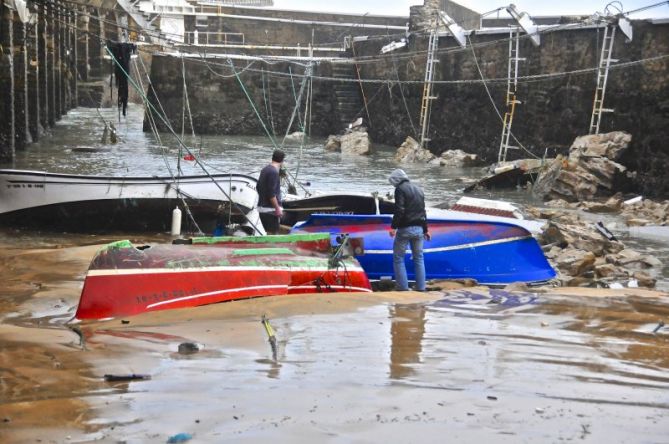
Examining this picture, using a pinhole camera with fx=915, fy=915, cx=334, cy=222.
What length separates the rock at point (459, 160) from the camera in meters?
29.2

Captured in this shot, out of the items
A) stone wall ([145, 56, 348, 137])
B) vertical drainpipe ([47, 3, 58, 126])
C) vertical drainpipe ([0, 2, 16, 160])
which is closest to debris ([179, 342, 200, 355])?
vertical drainpipe ([0, 2, 16, 160])

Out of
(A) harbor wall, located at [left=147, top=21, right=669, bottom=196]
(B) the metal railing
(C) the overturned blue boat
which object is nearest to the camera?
(C) the overturned blue boat

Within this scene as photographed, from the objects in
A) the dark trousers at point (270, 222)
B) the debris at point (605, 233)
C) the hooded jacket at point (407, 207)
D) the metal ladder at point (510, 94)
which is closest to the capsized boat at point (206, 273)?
the hooded jacket at point (407, 207)

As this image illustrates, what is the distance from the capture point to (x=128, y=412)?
5.02 metres

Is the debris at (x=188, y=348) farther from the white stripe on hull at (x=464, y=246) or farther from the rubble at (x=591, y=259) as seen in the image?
the rubble at (x=591, y=259)

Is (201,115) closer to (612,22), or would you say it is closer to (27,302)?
(612,22)

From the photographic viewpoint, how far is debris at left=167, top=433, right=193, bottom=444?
458 centimetres

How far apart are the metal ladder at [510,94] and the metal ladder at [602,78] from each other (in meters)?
3.41

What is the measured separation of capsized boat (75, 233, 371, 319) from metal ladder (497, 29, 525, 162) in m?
18.2

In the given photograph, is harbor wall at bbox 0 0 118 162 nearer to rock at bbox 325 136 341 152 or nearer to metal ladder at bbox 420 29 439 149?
rock at bbox 325 136 341 152

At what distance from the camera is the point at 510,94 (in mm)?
27969

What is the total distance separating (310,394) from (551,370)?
177 centimetres

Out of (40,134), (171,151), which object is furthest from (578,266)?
(40,134)

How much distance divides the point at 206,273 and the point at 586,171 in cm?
1451
